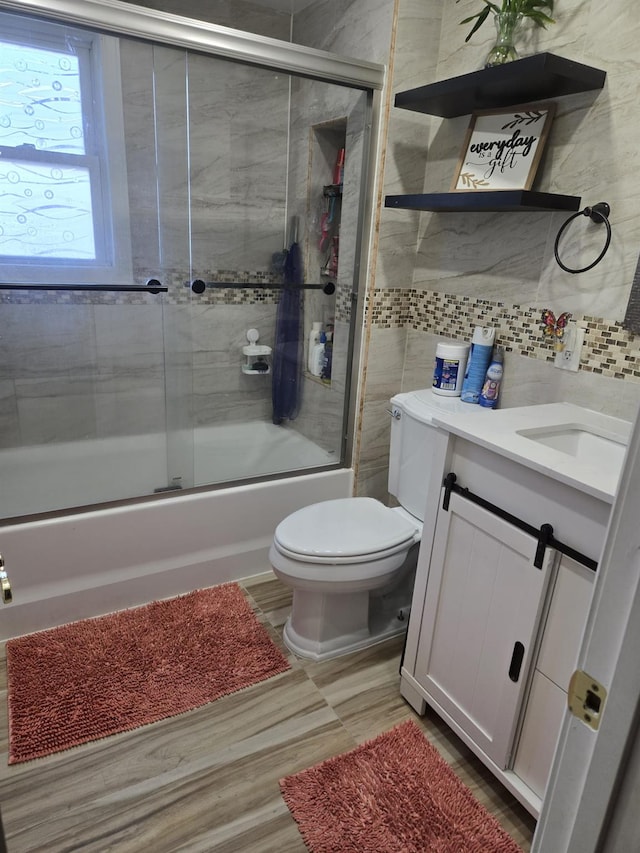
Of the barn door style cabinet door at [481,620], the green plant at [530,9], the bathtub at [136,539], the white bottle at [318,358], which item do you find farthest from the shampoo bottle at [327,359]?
the green plant at [530,9]

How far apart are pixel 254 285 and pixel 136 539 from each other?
3.73ft

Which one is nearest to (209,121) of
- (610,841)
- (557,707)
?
(557,707)

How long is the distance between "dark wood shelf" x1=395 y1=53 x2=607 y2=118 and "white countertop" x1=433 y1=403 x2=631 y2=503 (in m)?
0.88

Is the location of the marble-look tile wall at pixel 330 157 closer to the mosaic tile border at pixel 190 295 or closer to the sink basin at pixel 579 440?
the mosaic tile border at pixel 190 295

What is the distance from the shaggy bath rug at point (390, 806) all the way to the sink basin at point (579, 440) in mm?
918

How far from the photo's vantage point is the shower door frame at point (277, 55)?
5.57 ft

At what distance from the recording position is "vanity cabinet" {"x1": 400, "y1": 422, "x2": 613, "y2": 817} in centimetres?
122

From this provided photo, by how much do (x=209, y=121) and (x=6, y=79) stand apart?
69 cm

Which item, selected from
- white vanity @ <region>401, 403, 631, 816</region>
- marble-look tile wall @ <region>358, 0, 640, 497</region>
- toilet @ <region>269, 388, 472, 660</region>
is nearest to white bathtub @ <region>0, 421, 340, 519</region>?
marble-look tile wall @ <region>358, 0, 640, 497</region>

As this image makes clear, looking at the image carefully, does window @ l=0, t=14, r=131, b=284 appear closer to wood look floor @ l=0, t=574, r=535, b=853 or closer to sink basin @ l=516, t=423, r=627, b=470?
wood look floor @ l=0, t=574, r=535, b=853

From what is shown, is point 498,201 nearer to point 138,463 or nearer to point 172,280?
point 172,280

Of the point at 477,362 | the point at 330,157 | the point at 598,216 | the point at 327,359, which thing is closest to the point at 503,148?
the point at 598,216

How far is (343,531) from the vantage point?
1.88 metres

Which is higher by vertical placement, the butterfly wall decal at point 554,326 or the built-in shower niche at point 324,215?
the built-in shower niche at point 324,215
